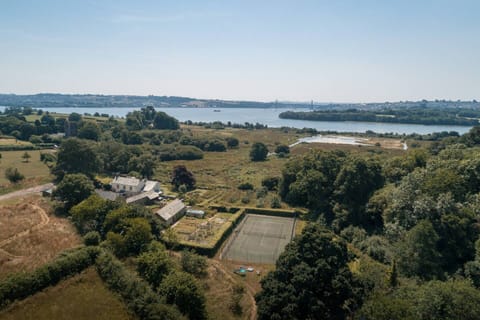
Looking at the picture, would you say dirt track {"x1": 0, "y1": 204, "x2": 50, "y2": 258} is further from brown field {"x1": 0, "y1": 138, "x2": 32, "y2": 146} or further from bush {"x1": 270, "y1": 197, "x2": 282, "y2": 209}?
brown field {"x1": 0, "y1": 138, "x2": 32, "y2": 146}

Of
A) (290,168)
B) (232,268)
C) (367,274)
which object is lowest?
(232,268)

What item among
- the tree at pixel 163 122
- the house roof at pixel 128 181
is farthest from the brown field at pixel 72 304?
the tree at pixel 163 122

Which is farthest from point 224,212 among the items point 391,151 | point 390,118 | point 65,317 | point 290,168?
point 390,118

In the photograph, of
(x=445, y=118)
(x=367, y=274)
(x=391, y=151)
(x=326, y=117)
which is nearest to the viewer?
(x=367, y=274)

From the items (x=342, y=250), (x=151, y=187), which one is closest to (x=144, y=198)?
(x=151, y=187)

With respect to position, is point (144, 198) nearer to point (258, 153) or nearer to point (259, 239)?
point (259, 239)

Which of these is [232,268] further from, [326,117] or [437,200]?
[326,117]
